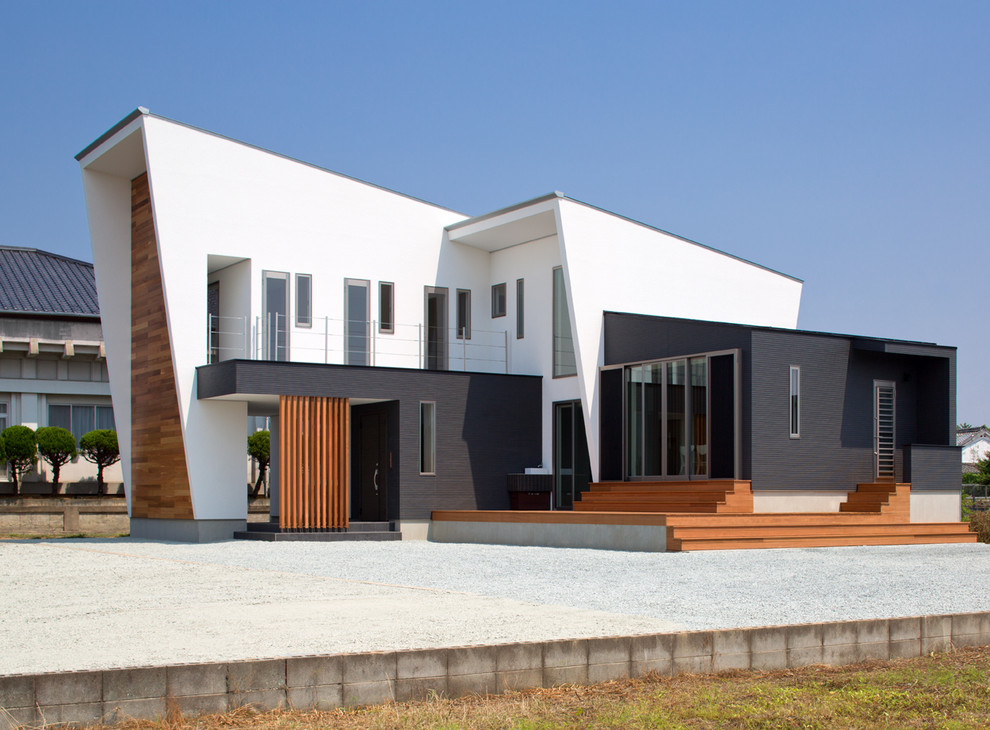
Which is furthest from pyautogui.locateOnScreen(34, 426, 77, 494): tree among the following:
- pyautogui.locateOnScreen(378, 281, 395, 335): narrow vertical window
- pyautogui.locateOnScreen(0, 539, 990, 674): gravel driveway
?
pyautogui.locateOnScreen(0, 539, 990, 674): gravel driveway

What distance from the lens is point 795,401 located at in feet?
59.9

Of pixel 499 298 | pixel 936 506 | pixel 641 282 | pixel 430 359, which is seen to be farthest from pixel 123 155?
pixel 936 506

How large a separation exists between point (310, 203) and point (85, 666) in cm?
1660

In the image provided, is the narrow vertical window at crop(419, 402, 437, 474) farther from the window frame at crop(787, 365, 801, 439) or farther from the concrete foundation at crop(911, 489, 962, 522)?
the concrete foundation at crop(911, 489, 962, 522)

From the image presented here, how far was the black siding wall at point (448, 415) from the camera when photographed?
19.5 m

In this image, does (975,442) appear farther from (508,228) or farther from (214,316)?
(214,316)

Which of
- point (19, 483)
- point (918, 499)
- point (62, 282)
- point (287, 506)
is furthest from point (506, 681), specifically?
point (62, 282)

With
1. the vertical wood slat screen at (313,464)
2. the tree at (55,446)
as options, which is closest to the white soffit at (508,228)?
the vertical wood slat screen at (313,464)

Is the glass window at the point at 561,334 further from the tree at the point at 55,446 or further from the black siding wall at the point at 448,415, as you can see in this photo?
the tree at the point at 55,446

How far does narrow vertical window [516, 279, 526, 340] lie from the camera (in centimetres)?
2278

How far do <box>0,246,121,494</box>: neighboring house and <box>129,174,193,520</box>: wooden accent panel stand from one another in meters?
11.2

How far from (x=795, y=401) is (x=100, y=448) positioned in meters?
20.3

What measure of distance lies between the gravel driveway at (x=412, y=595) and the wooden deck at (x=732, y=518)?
70cm

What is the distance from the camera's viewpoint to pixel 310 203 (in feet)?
69.6
